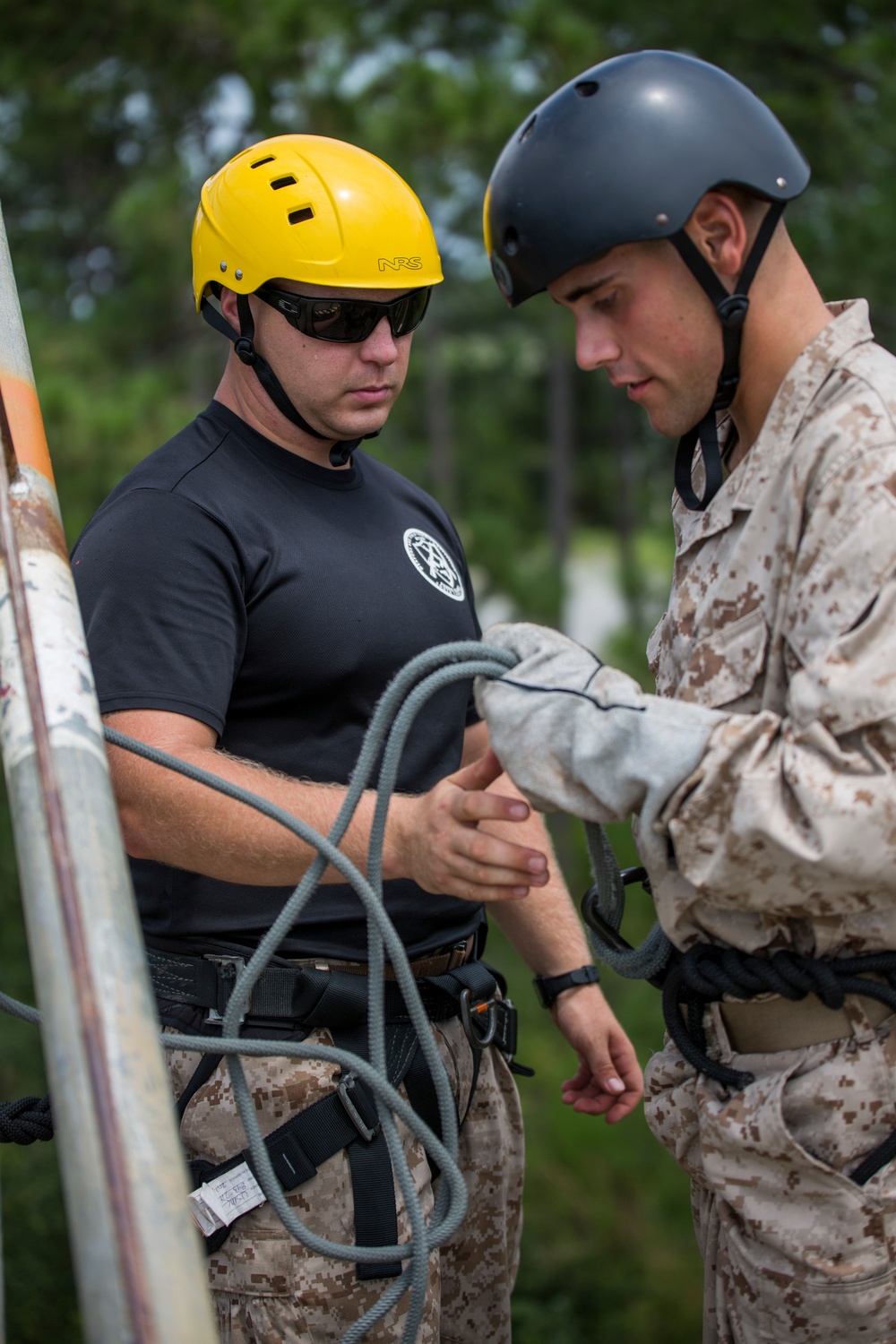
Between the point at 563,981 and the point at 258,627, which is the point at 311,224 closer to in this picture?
the point at 258,627

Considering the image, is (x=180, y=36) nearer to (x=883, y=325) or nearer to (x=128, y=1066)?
(x=883, y=325)

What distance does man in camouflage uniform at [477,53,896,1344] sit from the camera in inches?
55.9

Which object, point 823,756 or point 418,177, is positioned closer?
point 823,756

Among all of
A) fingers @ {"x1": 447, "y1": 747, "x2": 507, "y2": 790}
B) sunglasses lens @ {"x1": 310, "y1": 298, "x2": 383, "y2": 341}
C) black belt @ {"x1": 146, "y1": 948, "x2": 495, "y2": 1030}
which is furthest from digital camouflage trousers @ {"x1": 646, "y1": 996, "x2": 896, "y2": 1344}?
sunglasses lens @ {"x1": 310, "y1": 298, "x2": 383, "y2": 341}

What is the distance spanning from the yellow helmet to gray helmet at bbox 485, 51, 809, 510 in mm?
509

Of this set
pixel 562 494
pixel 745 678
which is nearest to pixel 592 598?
pixel 562 494

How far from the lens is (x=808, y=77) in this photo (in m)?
5.98

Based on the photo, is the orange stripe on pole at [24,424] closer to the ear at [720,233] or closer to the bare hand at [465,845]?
the bare hand at [465,845]

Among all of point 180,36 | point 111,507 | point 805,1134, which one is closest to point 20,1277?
point 111,507

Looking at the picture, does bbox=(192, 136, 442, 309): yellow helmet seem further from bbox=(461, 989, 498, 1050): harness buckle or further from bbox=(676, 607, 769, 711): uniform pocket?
bbox=(461, 989, 498, 1050): harness buckle

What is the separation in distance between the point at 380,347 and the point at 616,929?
114 centimetres

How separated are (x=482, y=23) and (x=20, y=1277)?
19.7 feet

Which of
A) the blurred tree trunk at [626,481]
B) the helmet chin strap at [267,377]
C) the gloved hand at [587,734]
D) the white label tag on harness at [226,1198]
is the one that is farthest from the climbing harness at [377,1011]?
the blurred tree trunk at [626,481]

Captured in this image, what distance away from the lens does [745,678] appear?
1596 mm
